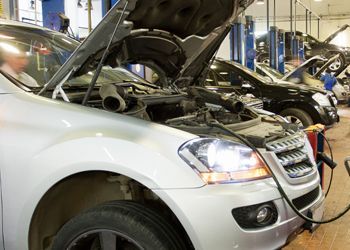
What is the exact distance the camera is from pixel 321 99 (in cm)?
763

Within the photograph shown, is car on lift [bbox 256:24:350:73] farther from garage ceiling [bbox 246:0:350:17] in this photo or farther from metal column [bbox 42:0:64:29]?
metal column [bbox 42:0:64:29]

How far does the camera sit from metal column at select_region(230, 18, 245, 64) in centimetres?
1046

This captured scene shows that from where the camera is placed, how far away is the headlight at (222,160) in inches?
80.0

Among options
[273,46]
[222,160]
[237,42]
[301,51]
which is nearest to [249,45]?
[237,42]

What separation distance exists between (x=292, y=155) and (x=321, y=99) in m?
5.49

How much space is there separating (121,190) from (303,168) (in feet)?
3.22

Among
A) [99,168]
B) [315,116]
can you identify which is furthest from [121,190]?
[315,116]

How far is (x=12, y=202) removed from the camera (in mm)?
2289

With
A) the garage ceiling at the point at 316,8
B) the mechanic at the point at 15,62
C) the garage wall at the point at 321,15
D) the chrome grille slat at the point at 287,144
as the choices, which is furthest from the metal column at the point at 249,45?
the garage wall at the point at 321,15

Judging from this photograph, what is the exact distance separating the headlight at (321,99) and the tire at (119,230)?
6.01 m

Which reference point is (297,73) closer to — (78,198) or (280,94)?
(280,94)

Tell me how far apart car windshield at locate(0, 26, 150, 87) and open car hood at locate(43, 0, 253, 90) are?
243 millimetres

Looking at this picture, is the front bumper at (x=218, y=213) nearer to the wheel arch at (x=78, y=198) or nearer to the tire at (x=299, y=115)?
the wheel arch at (x=78, y=198)

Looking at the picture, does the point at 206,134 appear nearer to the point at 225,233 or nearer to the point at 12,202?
the point at 225,233
